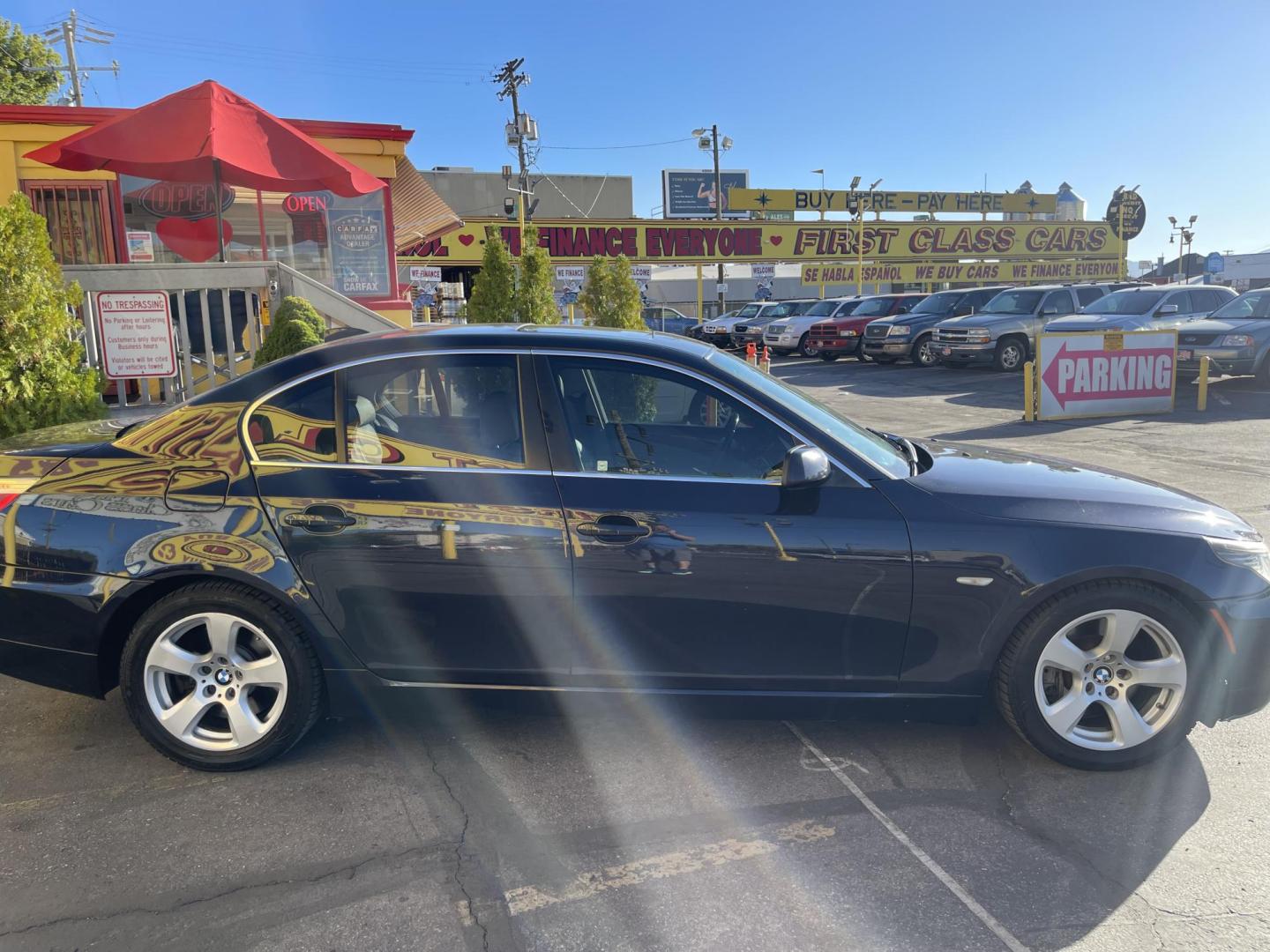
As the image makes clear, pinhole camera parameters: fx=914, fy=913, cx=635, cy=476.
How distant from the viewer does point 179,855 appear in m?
2.95

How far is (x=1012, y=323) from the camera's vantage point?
19.1m

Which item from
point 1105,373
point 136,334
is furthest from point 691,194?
point 136,334

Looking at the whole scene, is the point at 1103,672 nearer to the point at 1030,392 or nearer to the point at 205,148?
the point at 205,148

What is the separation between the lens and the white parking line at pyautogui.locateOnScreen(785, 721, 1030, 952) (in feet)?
8.36

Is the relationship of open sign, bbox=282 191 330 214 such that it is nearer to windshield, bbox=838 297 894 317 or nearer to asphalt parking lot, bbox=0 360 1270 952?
asphalt parking lot, bbox=0 360 1270 952

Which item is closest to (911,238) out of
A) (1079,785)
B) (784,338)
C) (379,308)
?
(784,338)

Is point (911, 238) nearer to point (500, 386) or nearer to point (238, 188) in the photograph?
point (238, 188)

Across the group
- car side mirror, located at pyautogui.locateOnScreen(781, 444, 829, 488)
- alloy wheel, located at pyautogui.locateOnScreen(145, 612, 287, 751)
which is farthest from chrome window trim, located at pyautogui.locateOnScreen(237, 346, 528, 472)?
car side mirror, located at pyautogui.locateOnScreen(781, 444, 829, 488)

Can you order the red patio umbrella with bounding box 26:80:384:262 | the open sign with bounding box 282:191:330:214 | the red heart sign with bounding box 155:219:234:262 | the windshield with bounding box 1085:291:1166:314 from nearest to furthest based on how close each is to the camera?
the red patio umbrella with bounding box 26:80:384:262
the red heart sign with bounding box 155:219:234:262
the open sign with bounding box 282:191:330:214
the windshield with bounding box 1085:291:1166:314

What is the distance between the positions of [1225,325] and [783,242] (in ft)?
A: 79.8

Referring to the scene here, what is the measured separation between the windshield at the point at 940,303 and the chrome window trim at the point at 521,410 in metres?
20.4

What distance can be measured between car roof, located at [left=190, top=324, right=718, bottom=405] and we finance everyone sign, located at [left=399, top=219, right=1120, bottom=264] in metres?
25.5

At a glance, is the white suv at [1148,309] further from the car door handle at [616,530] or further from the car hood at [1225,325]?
the car door handle at [616,530]

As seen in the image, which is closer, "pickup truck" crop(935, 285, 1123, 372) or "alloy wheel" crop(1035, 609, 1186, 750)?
"alloy wheel" crop(1035, 609, 1186, 750)
